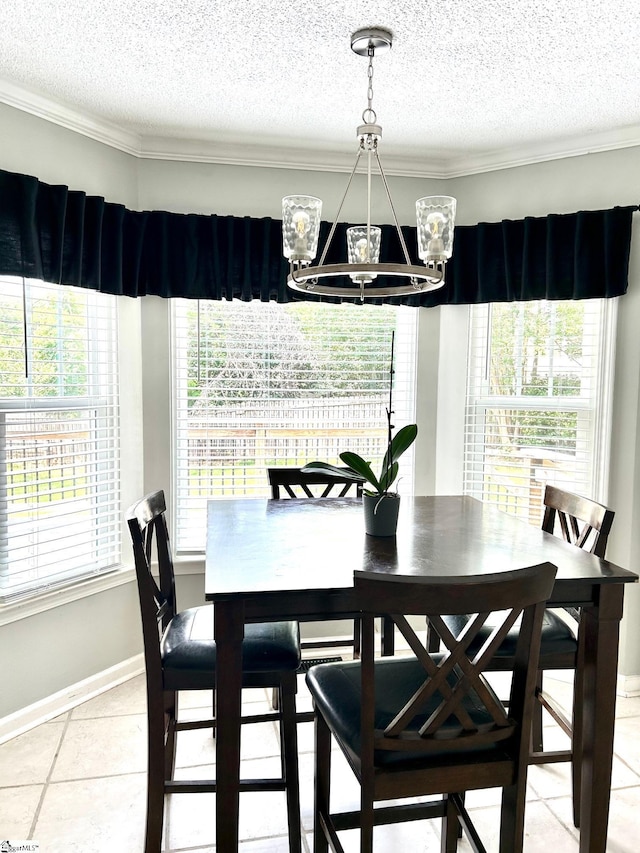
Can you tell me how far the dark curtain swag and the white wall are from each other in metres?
0.14

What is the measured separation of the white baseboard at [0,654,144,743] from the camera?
2.62m

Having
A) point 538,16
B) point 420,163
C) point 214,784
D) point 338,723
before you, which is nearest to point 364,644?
point 338,723

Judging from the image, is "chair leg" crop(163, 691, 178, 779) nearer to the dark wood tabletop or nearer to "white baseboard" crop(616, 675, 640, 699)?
the dark wood tabletop

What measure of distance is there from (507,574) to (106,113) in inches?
105

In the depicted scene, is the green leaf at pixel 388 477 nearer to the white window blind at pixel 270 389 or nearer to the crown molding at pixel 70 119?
the white window blind at pixel 270 389

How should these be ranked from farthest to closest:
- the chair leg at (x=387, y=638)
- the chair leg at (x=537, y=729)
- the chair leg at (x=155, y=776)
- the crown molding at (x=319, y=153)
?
1. the crown molding at (x=319, y=153)
2. the chair leg at (x=387, y=638)
3. the chair leg at (x=537, y=729)
4. the chair leg at (x=155, y=776)

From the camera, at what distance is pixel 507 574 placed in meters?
1.35

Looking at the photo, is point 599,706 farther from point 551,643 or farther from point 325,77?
point 325,77

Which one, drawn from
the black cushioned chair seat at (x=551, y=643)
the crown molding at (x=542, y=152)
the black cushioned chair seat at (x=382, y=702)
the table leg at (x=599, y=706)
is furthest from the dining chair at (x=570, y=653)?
the crown molding at (x=542, y=152)

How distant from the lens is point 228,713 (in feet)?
5.44

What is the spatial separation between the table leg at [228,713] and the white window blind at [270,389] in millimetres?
1740

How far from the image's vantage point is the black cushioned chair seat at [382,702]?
145cm

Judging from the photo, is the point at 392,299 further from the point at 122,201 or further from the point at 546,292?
the point at 122,201

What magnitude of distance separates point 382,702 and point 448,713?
23cm
